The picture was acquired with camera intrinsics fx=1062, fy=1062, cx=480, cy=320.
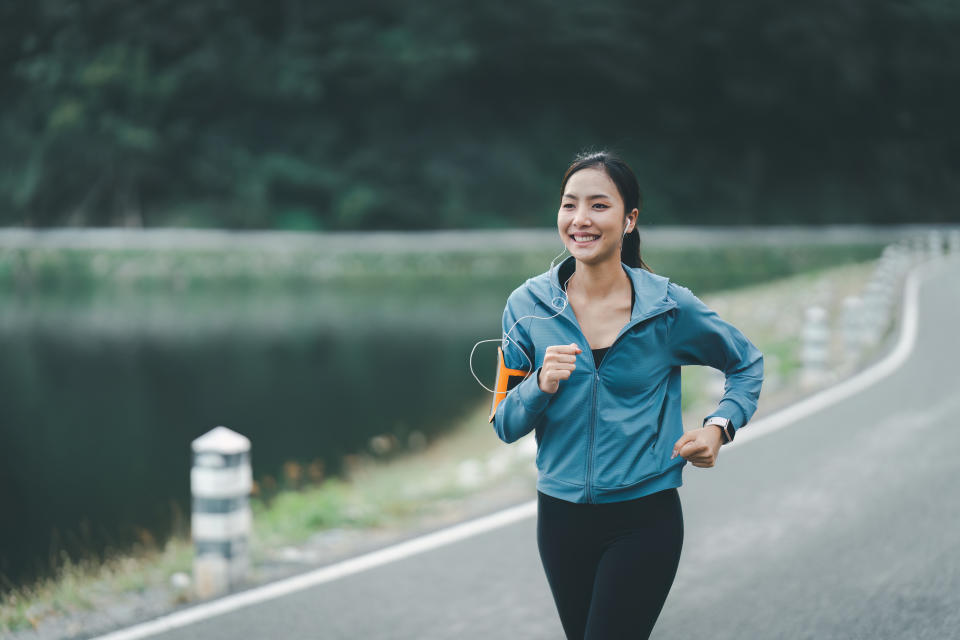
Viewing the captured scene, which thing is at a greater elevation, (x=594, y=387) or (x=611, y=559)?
(x=594, y=387)

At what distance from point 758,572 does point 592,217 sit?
10.9 feet

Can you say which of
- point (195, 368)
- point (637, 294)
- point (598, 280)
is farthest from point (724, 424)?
point (195, 368)

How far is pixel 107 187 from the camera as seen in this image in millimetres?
49125

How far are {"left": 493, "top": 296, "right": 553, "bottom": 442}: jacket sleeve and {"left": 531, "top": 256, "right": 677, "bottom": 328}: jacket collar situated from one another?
105 millimetres

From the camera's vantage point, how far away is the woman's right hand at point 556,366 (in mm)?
2896

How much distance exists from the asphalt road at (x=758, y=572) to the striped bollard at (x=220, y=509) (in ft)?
1.63

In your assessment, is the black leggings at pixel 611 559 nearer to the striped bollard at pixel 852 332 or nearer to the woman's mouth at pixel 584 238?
the woman's mouth at pixel 584 238

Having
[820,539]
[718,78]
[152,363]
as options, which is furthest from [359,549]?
[718,78]

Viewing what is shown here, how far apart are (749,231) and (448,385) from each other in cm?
3818

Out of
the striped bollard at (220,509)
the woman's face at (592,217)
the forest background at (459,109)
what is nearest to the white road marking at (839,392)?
the striped bollard at (220,509)

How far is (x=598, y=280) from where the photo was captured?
10.4 feet

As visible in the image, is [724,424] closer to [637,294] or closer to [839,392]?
[637,294]

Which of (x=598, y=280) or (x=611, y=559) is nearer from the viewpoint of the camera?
(x=611, y=559)

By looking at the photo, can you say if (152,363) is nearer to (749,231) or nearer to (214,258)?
(214,258)
